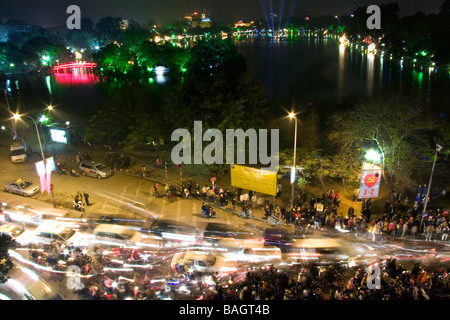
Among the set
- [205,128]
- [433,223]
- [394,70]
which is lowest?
[433,223]

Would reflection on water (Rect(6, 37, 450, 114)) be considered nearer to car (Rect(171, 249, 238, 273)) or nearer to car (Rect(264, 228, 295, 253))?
car (Rect(264, 228, 295, 253))

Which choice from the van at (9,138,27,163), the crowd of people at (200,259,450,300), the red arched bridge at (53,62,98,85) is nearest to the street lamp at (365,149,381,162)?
the crowd of people at (200,259,450,300)

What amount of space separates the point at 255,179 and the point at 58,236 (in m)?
11.3

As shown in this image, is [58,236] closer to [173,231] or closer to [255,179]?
[173,231]

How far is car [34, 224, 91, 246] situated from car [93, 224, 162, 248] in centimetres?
72

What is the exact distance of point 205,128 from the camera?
23.8m

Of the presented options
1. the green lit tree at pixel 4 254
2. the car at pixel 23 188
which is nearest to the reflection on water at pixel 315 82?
the car at pixel 23 188

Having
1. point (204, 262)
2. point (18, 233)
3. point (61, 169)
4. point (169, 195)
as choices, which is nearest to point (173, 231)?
point (204, 262)

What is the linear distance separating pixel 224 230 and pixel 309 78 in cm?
6291

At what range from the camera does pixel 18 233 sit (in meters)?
17.6

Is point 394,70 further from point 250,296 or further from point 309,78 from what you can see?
point 250,296

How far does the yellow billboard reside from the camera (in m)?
19.8
